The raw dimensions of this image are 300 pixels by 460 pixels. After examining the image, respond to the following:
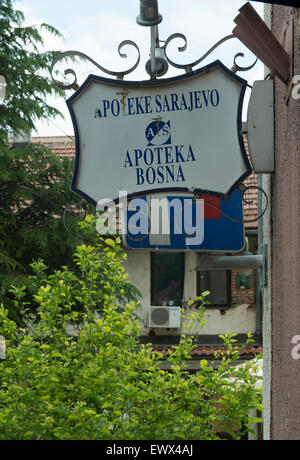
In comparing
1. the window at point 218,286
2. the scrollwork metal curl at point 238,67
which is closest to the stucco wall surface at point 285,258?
the scrollwork metal curl at point 238,67

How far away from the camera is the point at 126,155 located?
13.1 ft

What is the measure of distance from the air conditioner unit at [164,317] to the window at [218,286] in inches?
38.8

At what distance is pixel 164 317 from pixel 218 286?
1495 millimetres

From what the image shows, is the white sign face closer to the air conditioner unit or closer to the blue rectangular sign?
the blue rectangular sign

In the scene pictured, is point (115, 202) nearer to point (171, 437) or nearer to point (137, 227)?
point (137, 227)

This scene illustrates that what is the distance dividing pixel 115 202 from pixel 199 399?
194cm

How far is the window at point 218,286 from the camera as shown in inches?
701

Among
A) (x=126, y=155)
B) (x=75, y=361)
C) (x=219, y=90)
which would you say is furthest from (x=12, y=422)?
(x=219, y=90)

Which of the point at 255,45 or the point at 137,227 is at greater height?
the point at 255,45

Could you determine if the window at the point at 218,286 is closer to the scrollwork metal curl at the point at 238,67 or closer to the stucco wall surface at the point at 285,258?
the stucco wall surface at the point at 285,258

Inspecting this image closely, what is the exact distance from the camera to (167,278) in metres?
18.2

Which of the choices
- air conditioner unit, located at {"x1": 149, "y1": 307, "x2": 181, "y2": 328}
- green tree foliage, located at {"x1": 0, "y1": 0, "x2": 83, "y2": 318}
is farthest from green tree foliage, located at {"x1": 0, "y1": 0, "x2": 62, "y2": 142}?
air conditioner unit, located at {"x1": 149, "y1": 307, "x2": 181, "y2": 328}

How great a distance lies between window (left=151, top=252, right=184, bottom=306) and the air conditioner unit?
53 centimetres

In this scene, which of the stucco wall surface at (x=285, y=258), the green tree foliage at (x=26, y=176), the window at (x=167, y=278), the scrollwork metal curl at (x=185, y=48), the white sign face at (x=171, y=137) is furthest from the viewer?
the window at (x=167, y=278)
